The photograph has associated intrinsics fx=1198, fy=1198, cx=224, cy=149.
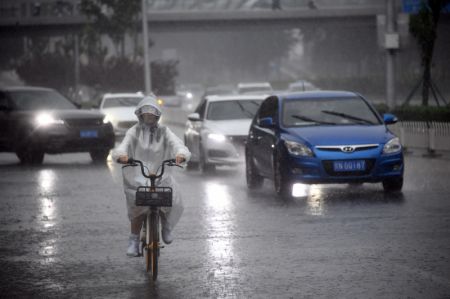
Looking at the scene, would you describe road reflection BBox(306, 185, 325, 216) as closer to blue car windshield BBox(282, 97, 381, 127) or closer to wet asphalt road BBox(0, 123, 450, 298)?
wet asphalt road BBox(0, 123, 450, 298)

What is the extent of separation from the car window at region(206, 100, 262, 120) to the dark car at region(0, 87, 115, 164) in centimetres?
322

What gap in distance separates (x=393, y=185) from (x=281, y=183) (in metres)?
1.65

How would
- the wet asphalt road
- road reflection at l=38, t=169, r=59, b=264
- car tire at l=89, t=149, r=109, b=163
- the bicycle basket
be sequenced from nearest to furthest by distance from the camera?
the wet asphalt road, the bicycle basket, road reflection at l=38, t=169, r=59, b=264, car tire at l=89, t=149, r=109, b=163

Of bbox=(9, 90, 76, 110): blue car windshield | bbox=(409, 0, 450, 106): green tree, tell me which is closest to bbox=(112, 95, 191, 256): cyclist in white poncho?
bbox=(9, 90, 76, 110): blue car windshield

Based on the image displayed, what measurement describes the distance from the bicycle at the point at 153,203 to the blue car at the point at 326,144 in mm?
6486

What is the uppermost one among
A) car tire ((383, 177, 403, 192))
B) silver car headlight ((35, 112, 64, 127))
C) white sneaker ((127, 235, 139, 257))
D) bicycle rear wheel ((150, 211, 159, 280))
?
bicycle rear wheel ((150, 211, 159, 280))

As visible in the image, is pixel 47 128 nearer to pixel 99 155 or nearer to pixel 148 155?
pixel 99 155

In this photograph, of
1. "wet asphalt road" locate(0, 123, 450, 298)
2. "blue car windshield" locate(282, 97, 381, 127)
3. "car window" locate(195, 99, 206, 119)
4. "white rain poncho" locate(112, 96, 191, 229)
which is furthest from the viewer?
"car window" locate(195, 99, 206, 119)

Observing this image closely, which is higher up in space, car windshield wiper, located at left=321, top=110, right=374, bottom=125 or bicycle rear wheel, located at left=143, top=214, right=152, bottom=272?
bicycle rear wheel, located at left=143, top=214, right=152, bottom=272

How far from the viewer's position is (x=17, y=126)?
26.2m

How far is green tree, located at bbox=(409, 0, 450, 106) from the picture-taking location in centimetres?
3198

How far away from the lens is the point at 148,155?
10062 mm

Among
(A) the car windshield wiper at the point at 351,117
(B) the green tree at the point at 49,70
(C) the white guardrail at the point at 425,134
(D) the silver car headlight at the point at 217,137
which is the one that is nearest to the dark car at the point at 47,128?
(D) the silver car headlight at the point at 217,137

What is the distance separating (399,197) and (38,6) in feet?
194
